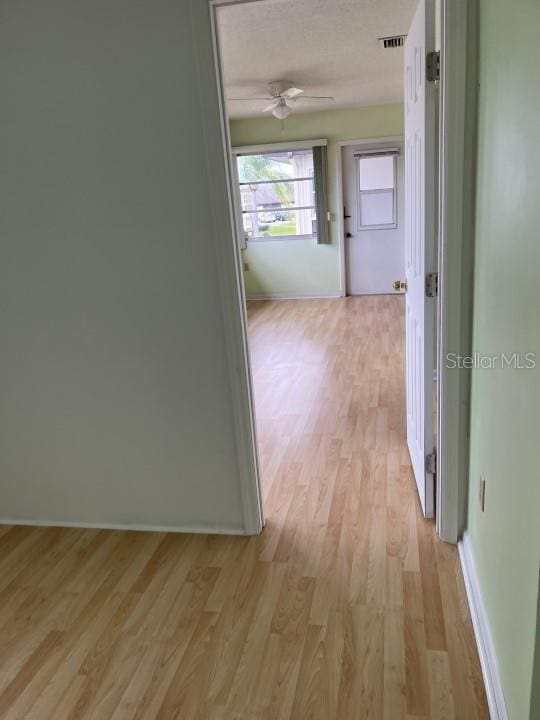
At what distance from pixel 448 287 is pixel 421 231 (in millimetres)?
319

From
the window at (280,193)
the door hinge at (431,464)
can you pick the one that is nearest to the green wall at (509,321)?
the door hinge at (431,464)

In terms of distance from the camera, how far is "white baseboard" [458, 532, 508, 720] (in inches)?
54.6

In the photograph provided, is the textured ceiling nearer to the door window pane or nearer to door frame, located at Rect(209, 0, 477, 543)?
door frame, located at Rect(209, 0, 477, 543)

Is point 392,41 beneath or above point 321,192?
above

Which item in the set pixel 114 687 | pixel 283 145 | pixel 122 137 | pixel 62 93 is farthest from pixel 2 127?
pixel 283 145

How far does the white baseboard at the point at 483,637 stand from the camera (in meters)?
1.39

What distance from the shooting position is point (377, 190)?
6.95 meters

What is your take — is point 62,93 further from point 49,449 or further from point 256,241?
point 256,241

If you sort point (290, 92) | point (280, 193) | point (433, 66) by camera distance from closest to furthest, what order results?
point (433, 66), point (290, 92), point (280, 193)

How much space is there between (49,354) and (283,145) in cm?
550

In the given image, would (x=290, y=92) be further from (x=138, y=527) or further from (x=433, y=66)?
(x=138, y=527)

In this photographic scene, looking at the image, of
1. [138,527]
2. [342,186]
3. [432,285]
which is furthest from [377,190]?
[138,527]

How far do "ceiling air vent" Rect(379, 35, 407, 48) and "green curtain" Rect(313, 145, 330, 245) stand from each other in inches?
116

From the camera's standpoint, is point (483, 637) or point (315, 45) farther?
point (315, 45)
